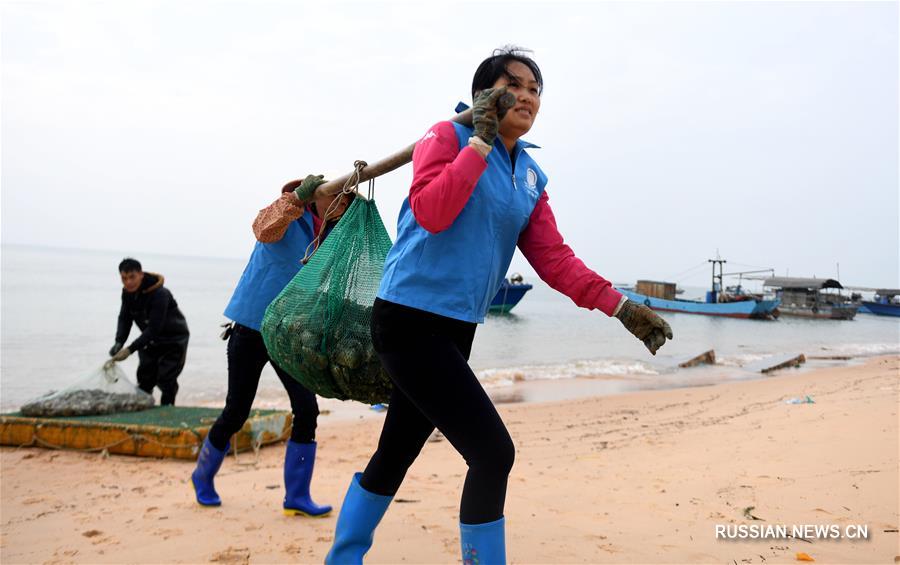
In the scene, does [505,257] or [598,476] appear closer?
[505,257]

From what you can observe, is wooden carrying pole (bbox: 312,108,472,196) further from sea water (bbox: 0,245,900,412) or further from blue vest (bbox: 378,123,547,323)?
sea water (bbox: 0,245,900,412)

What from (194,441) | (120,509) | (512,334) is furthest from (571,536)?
(512,334)

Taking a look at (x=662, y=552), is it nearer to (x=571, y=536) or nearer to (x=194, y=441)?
(x=571, y=536)

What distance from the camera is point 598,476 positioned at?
13.9ft

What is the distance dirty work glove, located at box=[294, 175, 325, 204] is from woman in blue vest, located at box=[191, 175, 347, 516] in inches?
2.9

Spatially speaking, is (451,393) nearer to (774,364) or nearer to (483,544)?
(483,544)

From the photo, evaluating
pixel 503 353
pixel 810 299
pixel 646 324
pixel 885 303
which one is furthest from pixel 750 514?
pixel 885 303

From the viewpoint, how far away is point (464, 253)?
1725 mm

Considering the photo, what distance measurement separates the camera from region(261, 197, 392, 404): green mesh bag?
7.59ft

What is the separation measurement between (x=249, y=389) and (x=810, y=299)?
56.0m

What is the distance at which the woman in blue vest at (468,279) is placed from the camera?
5.52 feet

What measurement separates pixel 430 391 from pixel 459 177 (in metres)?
0.60

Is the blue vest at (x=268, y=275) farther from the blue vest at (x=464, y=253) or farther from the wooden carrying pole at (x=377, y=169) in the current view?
the blue vest at (x=464, y=253)

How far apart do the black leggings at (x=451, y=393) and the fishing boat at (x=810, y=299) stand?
52.8 metres
